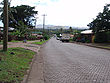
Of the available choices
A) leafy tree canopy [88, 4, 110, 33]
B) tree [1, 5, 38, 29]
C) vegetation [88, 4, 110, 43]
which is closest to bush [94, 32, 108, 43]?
vegetation [88, 4, 110, 43]

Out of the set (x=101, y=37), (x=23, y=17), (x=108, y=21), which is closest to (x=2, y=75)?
(x=108, y=21)

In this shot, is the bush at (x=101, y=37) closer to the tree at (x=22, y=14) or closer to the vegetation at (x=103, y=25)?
the vegetation at (x=103, y=25)

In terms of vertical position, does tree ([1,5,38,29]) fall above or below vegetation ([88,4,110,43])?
above

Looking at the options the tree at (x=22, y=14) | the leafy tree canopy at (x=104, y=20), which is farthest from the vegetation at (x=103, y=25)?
the tree at (x=22, y=14)

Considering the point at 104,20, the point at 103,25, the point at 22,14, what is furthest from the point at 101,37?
the point at 22,14

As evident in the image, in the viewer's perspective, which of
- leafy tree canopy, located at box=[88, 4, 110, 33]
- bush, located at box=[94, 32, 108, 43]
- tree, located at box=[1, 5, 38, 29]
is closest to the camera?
leafy tree canopy, located at box=[88, 4, 110, 33]

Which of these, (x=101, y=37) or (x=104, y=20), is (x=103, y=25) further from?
(x=101, y=37)

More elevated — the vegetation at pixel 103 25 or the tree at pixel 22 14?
the tree at pixel 22 14

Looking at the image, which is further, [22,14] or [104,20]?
[22,14]

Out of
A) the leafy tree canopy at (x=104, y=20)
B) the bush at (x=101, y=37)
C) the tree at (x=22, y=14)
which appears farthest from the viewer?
the tree at (x=22, y=14)

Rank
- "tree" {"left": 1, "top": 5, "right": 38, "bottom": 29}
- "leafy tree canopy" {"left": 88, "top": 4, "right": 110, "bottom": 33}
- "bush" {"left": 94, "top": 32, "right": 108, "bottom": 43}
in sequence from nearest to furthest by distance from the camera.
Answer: "leafy tree canopy" {"left": 88, "top": 4, "right": 110, "bottom": 33}, "bush" {"left": 94, "top": 32, "right": 108, "bottom": 43}, "tree" {"left": 1, "top": 5, "right": 38, "bottom": 29}

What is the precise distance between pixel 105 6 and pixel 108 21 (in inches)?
111

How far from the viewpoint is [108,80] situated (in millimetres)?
5887

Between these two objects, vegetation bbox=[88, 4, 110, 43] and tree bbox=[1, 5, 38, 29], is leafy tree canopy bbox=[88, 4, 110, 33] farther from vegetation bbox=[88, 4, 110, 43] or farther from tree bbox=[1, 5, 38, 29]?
tree bbox=[1, 5, 38, 29]
